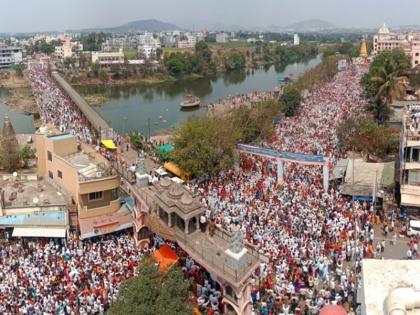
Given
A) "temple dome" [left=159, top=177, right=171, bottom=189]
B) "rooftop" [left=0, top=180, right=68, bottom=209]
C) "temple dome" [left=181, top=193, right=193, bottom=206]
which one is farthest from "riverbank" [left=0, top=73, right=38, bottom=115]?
"temple dome" [left=181, top=193, right=193, bottom=206]

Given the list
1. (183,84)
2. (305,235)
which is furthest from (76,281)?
(183,84)

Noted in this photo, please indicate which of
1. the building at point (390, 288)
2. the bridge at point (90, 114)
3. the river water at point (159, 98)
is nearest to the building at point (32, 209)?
the bridge at point (90, 114)

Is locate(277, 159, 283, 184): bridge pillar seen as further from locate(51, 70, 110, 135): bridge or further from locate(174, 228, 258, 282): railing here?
locate(51, 70, 110, 135): bridge

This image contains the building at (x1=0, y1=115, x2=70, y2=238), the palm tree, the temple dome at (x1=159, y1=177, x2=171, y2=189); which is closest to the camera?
the temple dome at (x1=159, y1=177, x2=171, y2=189)

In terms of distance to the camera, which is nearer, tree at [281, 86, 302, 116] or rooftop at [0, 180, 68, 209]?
rooftop at [0, 180, 68, 209]

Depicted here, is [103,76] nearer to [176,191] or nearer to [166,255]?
[176,191]

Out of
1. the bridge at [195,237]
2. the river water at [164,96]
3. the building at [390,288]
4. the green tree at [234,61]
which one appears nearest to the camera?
the building at [390,288]

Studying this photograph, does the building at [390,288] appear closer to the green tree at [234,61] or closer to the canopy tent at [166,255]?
the canopy tent at [166,255]

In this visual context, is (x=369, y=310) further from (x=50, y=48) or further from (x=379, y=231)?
(x=50, y=48)
